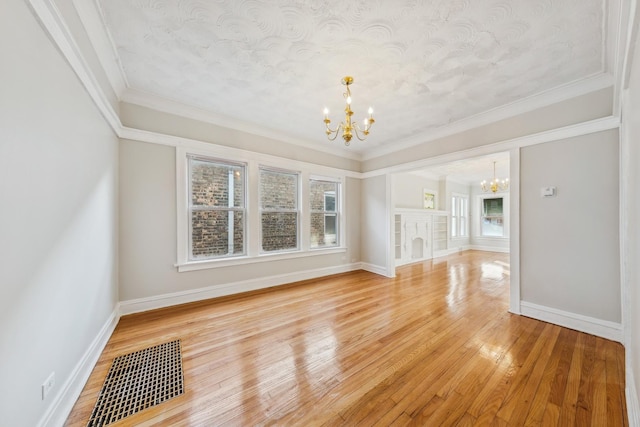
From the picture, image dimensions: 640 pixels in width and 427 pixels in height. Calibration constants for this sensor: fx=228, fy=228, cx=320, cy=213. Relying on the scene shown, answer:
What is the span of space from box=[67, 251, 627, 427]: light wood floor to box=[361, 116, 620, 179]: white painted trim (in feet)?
7.37

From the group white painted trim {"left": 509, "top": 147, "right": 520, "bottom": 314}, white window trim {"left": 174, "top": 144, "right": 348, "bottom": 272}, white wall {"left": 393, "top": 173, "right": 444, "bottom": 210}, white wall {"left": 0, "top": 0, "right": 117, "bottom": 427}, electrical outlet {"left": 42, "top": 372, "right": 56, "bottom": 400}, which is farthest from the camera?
white wall {"left": 393, "top": 173, "right": 444, "bottom": 210}

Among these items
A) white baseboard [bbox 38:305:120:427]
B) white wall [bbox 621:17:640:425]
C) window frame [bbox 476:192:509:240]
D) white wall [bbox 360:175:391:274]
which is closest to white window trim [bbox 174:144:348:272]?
white wall [bbox 360:175:391:274]

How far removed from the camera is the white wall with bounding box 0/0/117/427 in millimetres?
1034

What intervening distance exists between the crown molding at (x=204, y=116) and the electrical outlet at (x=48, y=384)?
3.02 meters

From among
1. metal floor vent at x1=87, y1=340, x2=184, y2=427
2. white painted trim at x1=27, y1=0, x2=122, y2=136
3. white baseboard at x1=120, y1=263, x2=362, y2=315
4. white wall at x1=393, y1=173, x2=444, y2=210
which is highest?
white painted trim at x1=27, y1=0, x2=122, y2=136

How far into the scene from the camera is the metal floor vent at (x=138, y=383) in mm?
1521

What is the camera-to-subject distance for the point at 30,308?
3.88 feet

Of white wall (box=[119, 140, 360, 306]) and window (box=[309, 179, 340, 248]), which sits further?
window (box=[309, 179, 340, 248])

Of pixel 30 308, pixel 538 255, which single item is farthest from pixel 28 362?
pixel 538 255

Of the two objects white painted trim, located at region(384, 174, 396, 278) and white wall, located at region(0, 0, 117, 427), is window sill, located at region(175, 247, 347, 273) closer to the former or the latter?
white painted trim, located at region(384, 174, 396, 278)

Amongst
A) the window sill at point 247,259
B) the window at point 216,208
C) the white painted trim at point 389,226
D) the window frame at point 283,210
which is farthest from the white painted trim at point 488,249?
the window at point 216,208

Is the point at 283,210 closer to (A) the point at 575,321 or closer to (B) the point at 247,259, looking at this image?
(B) the point at 247,259

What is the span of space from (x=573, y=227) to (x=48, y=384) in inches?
188

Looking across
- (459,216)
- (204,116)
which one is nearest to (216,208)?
(204,116)
